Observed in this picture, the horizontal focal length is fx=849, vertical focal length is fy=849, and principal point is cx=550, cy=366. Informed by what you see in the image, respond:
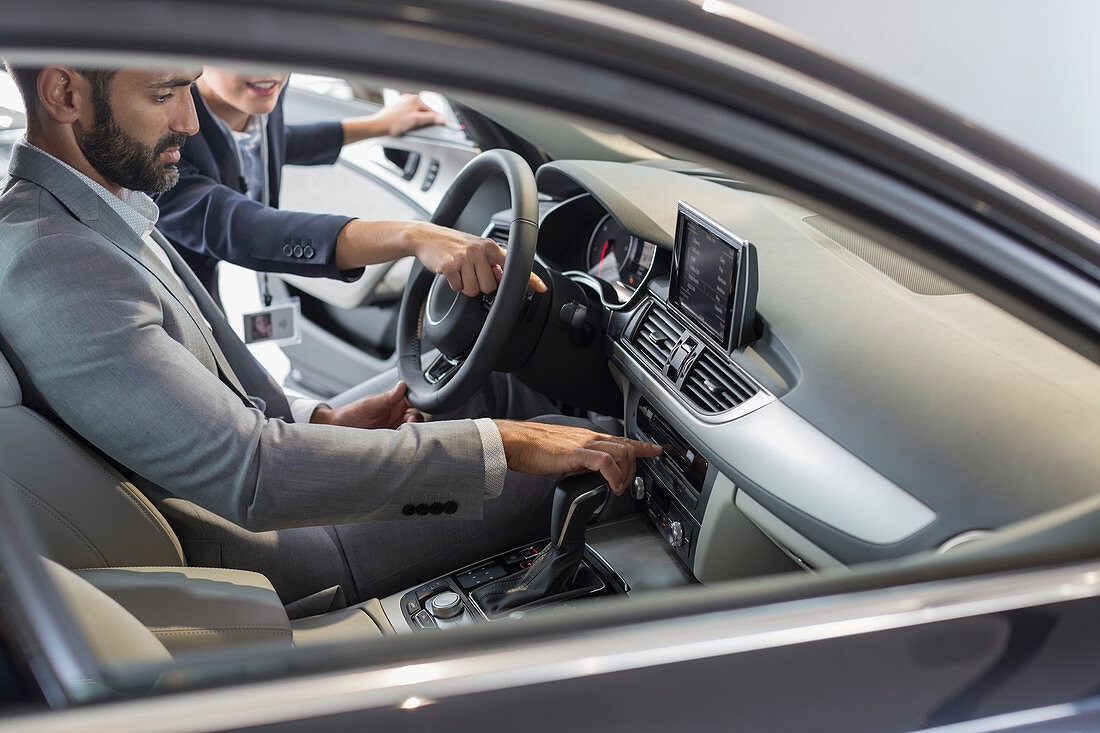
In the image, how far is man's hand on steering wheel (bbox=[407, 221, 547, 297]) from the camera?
1.47m

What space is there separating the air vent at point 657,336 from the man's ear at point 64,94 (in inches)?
35.3

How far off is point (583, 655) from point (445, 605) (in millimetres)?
849

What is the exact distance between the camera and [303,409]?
1731 millimetres

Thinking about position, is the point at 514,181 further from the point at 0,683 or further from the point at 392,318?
the point at 392,318

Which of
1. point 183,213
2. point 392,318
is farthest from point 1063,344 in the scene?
point 392,318

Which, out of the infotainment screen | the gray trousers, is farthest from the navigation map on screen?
the gray trousers

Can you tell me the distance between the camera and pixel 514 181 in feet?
4.64

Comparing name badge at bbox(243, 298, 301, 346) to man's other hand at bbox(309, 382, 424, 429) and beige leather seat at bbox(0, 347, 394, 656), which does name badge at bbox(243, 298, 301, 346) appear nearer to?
man's other hand at bbox(309, 382, 424, 429)

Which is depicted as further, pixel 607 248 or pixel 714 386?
pixel 607 248

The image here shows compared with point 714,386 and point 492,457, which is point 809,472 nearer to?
point 714,386

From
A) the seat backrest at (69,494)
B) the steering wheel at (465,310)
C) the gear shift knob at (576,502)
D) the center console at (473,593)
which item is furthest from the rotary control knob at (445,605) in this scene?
the seat backrest at (69,494)

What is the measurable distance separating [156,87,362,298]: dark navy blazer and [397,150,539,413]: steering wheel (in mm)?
185

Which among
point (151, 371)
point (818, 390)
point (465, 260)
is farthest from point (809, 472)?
point (151, 371)

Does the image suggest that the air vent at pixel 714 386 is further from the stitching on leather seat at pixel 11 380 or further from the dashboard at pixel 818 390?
the stitching on leather seat at pixel 11 380
